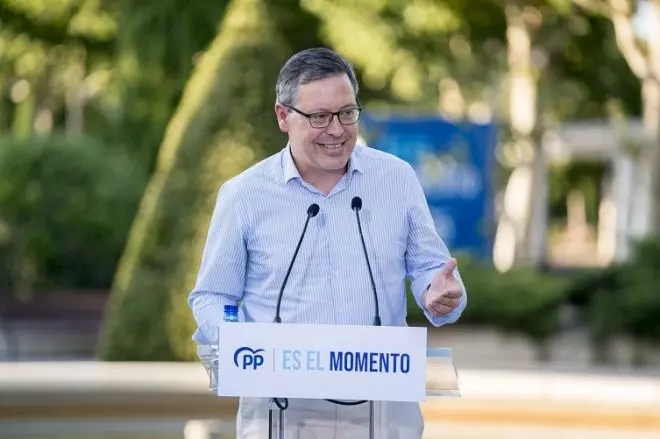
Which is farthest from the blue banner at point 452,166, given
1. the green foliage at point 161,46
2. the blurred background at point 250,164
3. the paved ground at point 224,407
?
the paved ground at point 224,407

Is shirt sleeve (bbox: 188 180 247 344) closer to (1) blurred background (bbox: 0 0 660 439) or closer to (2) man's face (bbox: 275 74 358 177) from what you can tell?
(2) man's face (bbox: 275 74 358 177)

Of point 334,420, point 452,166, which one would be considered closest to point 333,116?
point 334,420

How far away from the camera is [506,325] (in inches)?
703

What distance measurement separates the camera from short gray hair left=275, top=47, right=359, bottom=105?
415cm

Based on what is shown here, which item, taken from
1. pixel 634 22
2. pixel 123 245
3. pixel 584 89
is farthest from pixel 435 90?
pixel 634 22

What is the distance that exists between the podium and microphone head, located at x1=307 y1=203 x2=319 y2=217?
335mm

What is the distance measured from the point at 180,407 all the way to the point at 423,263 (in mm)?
6189

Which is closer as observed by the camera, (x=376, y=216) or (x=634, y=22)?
(x=376, y=216)

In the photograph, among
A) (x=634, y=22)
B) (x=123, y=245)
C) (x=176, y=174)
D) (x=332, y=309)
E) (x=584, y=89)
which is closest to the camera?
(x=332, y=309)

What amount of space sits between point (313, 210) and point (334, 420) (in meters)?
0.53

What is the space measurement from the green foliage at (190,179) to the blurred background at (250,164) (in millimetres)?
18

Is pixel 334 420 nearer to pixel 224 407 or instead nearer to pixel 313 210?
pixel 313 210

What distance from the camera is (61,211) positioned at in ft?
79.0

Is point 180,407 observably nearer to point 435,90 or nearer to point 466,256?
point 466,256
